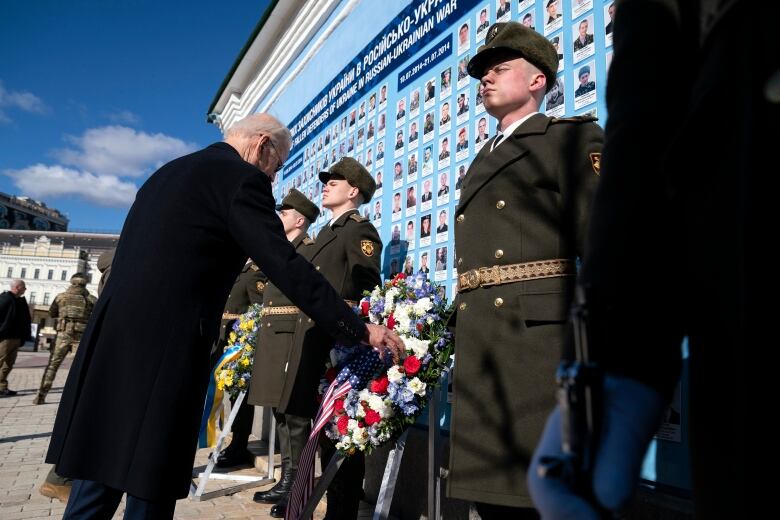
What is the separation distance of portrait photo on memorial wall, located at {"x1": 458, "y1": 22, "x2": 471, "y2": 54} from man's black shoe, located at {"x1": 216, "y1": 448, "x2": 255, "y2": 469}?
14.0 feet

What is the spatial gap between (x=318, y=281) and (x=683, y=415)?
5.07 ft

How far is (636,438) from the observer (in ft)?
2.08

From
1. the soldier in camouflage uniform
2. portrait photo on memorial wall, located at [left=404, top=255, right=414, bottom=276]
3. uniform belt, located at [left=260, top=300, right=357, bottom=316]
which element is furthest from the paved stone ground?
portrait photo on memorial wall, located at [left=404, top=255, right=414, bottom=276]

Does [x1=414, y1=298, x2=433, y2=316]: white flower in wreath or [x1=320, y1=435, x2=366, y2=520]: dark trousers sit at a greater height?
[x1=414, y1=298, x2=433, y2=316]: white flower in wreath

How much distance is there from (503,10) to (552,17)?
0.55 m

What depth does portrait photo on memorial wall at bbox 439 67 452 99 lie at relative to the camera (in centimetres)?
428

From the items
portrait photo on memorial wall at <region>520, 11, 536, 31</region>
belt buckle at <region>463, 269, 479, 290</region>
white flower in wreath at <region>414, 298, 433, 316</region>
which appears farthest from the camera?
portrait photo on memorial wall at <region>520, 11, 536, 31</region>

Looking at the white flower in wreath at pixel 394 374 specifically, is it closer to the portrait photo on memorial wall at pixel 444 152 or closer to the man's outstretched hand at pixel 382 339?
the man's outstretched hand at pixel 382 339

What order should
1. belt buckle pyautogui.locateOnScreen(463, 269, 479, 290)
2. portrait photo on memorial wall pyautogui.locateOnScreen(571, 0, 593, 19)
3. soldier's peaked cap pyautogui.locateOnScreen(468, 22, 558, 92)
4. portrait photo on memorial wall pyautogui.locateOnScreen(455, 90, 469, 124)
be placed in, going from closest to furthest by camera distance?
belt buckle pyautogui.locateOnScreen(463, 269, 479, 290)
soldier's peaked cap pyautogui.locateOnScreen(468, 22, 558, 92)
portrait photo on memorial wall pyautogui.locateOnScreen(571, 0, 593, 19)
portrait photo on memorial wall pyautogui.locateOnScreen(455, 90, 469, 124)

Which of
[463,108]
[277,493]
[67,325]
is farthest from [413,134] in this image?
[67,325]

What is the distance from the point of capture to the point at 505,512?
79.4 inches

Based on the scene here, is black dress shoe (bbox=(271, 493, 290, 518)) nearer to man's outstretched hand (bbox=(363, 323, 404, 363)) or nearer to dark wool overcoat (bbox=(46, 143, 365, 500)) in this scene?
man's outstretched hand (bbox=(363, 323, 404, 363))

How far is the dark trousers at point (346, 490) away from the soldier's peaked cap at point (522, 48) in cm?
225

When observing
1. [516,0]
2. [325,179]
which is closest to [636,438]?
[516,0]
